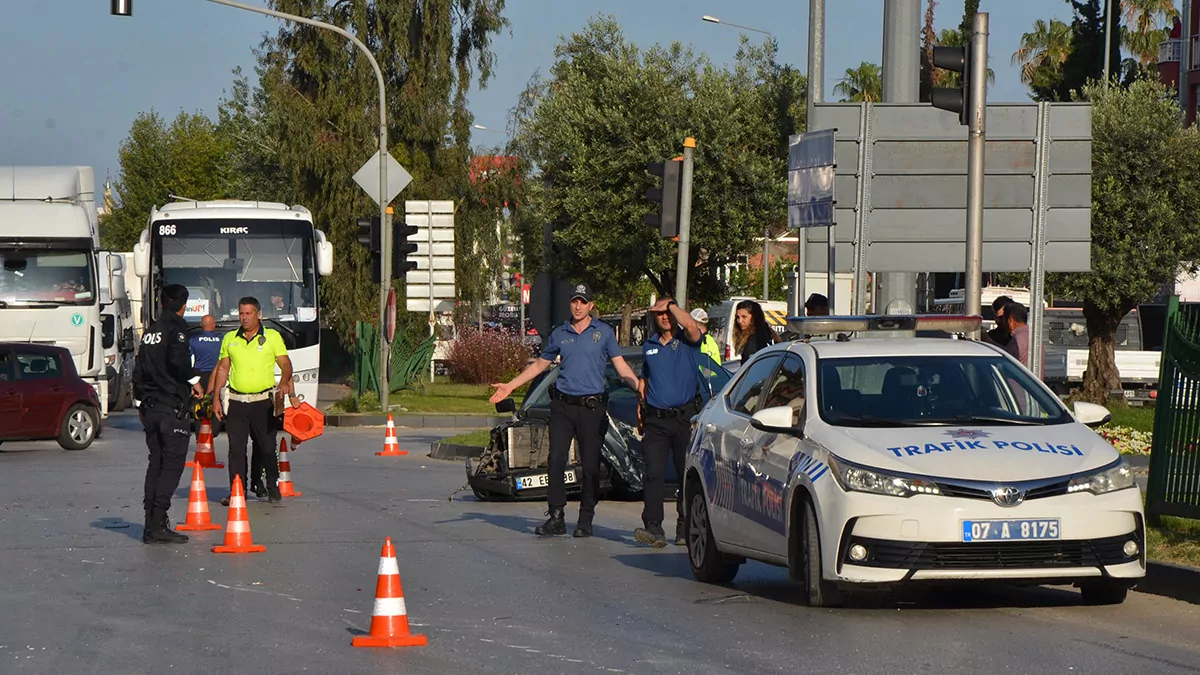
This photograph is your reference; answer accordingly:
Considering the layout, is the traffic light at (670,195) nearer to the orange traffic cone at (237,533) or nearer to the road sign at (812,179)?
the road sign at (812,179)

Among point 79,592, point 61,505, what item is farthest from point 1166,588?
point 61,505

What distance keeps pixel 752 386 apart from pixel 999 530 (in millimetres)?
2393

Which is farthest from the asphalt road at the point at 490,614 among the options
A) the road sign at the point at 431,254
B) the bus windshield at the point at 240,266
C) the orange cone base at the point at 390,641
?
the road sign at the point at 431,254

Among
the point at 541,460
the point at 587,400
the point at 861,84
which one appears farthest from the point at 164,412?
the point at 861,84

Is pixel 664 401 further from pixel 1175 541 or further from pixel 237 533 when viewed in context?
pixel 1175 541

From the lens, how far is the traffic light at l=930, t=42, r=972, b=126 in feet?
45.3

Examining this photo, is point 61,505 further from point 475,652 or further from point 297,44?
point 297,44

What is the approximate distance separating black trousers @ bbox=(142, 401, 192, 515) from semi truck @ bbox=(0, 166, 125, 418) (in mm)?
15627

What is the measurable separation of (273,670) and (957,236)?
9663mm

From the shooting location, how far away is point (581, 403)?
1345cm

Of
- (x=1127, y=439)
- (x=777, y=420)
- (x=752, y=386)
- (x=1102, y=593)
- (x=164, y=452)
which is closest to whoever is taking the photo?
(x=1102, y=593)

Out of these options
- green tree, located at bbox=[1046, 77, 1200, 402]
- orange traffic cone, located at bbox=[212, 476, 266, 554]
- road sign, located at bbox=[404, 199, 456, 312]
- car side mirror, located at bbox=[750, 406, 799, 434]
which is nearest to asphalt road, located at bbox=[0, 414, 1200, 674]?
orange traffic cone, located at bbox=[212, 476, 266, 554]

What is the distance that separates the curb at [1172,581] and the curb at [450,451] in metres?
13.3

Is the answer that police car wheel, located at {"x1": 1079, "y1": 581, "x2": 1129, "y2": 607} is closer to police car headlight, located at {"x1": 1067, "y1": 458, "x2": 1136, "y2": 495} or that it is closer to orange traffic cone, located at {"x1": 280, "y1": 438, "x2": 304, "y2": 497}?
police car headlight, located at {"x1": 1067, "y1": 458, "x2": 1136, "y2": 495}
